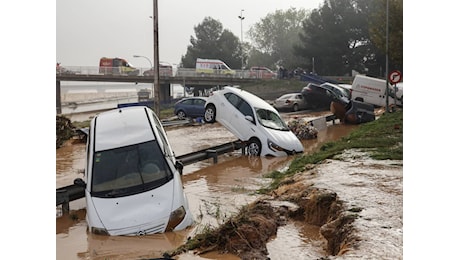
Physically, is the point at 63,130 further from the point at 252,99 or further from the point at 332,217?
the point at 252,99

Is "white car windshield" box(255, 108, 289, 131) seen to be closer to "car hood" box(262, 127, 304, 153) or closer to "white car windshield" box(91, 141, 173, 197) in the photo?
"car hood" box(262, 127, 304, 153)

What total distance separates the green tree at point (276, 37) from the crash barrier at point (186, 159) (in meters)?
1.47

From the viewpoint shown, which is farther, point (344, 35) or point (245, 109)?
point (245, 109)

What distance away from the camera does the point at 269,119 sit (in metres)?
9.78

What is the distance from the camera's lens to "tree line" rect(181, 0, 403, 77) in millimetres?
5551

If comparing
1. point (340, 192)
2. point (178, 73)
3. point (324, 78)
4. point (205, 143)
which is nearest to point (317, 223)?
point (340, 192)

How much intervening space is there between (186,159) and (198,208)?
2.15m

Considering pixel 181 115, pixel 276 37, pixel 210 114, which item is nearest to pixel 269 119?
pixel 210 114

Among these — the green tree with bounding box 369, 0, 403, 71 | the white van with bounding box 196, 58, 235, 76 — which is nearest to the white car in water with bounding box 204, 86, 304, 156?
the white van with bounding box 196, 58, 235, 76

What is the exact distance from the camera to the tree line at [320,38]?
5.55 meters

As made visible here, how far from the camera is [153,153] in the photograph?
5367mm

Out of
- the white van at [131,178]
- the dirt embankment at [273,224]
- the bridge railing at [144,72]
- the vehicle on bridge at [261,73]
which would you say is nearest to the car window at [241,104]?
the vehicle on bridge at [261,73]

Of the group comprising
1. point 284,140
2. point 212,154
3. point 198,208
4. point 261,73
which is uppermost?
point 261,73

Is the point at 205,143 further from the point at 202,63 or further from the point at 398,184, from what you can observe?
the point at 398,184
